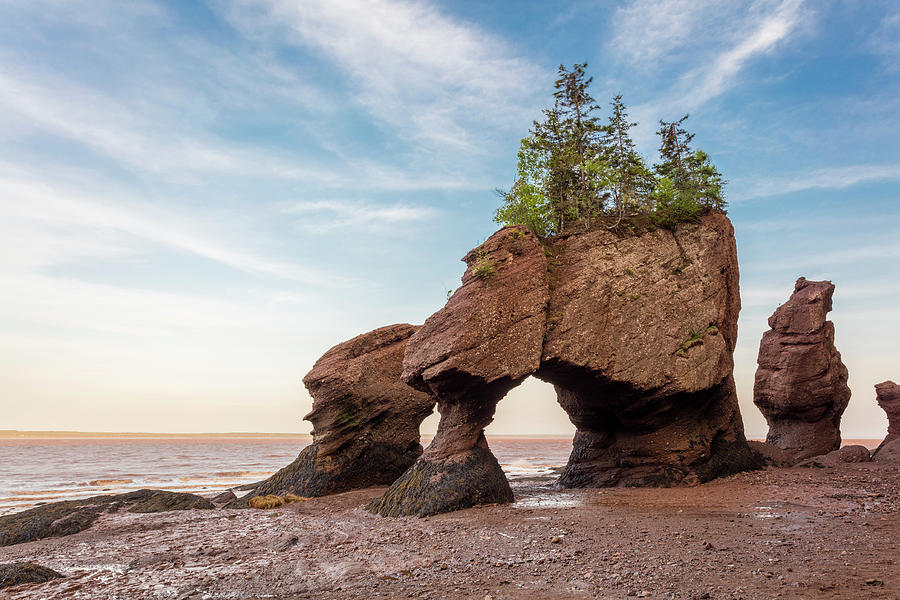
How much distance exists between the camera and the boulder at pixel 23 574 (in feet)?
34.1

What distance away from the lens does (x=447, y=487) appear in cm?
1614

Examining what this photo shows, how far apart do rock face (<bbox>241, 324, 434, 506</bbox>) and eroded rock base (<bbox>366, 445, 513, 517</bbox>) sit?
215 inches

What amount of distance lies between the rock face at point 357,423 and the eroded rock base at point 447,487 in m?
5.46

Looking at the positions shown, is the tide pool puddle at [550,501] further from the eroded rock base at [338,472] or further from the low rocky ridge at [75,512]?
the low rocky ridge at [75,512]

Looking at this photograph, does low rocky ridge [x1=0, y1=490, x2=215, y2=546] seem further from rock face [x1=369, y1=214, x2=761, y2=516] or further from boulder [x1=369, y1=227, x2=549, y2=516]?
rock face [x1=369, y1=214, x2=761, y2=516]

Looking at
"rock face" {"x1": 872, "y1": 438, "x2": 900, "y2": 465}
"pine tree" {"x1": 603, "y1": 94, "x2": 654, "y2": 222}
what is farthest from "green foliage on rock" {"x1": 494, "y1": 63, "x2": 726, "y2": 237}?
"rock face" {"x1": 872, "y1": 438, "x2": 900, "y2": 465}

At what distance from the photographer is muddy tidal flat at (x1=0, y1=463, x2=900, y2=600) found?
8.20 m

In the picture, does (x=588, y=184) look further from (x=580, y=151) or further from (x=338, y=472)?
(x=338, y=472)

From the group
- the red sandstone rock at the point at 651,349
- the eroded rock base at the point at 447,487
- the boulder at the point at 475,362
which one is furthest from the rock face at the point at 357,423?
the red sandstone rock at the point at 651,349

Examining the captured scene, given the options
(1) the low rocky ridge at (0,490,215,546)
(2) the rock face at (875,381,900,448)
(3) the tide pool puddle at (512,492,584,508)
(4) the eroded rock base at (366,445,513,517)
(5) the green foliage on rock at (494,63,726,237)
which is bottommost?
(1) the low rocky ridge at (0,490,215,546)

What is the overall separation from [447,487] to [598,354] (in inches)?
250

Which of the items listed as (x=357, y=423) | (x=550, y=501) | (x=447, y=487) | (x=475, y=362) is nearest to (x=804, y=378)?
(x=550, y=501)

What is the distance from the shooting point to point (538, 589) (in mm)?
8180

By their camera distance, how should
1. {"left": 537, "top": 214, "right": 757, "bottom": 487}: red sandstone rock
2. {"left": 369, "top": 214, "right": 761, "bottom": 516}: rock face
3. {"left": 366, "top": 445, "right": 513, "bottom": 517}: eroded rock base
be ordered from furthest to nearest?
{"left": 537, "top": 214, "right": 757, "bottom": 487}: red sandstone rock
{"left": 369, "top": 214, "right": 761, "bottom": 516}: rock face
{"left": 366, "top": 445, "right": 513, "bottom": 517}: eroded rock base
